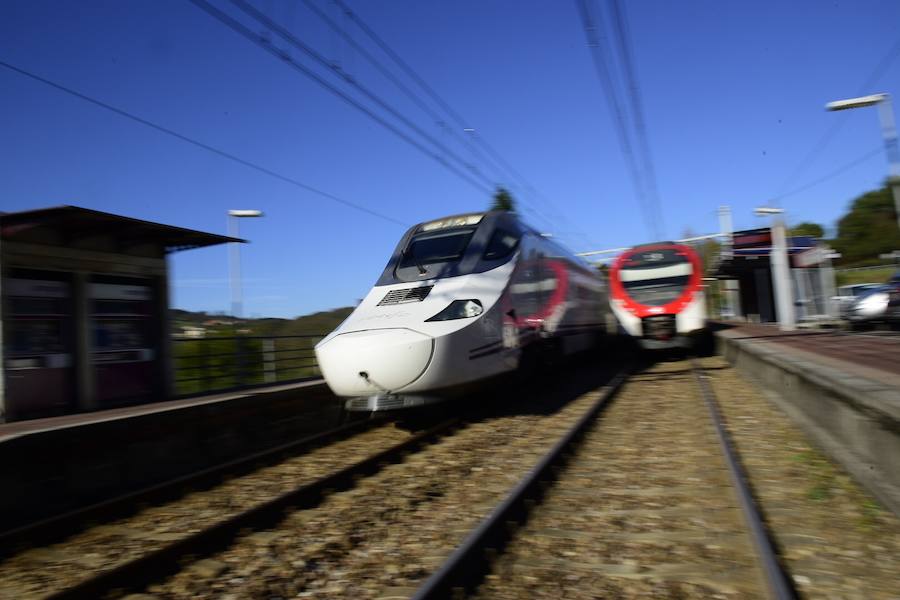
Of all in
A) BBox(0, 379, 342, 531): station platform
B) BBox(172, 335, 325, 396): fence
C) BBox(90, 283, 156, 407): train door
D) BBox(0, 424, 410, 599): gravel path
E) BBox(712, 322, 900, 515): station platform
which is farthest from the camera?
BBox(172, 335, 325, 396): fence

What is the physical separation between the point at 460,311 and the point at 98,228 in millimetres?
5137

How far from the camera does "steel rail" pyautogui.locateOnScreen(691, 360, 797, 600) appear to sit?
10.4ft

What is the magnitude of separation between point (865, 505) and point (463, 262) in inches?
212

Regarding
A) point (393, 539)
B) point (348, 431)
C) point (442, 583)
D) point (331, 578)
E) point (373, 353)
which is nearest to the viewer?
point (442, 583)

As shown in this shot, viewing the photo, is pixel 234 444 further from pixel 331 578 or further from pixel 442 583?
pixel 442 583

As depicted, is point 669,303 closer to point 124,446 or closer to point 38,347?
point 124,446

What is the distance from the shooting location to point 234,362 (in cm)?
1294

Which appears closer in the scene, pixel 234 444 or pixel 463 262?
pixel 234 444

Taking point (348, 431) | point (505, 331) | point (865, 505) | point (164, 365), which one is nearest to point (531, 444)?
point (505, 331)

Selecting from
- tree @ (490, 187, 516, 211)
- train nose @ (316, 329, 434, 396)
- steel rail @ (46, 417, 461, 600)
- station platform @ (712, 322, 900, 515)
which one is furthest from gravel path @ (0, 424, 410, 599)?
tree @ (490, 187, 516, 211)

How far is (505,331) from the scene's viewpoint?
8.58m

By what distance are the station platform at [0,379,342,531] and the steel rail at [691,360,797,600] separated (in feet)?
17.8

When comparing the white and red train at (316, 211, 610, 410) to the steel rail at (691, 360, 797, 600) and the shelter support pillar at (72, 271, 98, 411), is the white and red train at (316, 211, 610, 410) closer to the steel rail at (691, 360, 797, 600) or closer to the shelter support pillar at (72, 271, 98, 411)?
the steel rail at (691, 360, 797, 600)

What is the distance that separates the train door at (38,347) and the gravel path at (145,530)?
3.62 meters
